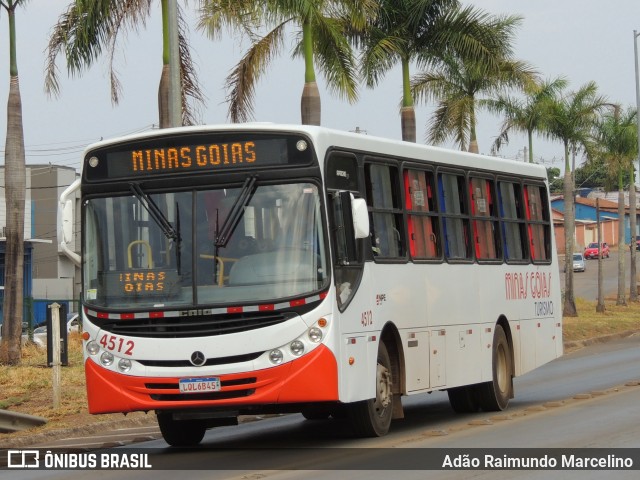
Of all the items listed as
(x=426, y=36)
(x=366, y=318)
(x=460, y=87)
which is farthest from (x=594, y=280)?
(x=366, y=318)

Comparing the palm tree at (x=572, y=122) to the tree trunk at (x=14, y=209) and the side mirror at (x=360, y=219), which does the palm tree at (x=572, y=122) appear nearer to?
the tree trunk at (x=14, y=209)

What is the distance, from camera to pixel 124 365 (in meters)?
13.1

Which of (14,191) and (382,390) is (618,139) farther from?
(382,390)

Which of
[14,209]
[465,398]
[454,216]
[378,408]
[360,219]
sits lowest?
[465,398]

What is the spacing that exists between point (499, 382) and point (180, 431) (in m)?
5.07

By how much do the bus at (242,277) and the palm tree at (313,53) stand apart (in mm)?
14078

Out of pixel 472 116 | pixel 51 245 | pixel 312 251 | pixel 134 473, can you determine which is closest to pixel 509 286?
pixel 312 251

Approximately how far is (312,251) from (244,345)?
3.55ft

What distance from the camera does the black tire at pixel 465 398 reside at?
1773 cm

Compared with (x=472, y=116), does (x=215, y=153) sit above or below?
below

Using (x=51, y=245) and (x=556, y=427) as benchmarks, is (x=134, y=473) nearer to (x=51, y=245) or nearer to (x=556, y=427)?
(x=556, y=427)

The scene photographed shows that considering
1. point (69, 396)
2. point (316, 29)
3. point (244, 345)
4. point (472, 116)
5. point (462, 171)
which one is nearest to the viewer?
point (244, 345)

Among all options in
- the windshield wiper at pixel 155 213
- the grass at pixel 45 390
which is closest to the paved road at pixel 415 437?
the grass at pixel 45 390

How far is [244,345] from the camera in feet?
41.5
